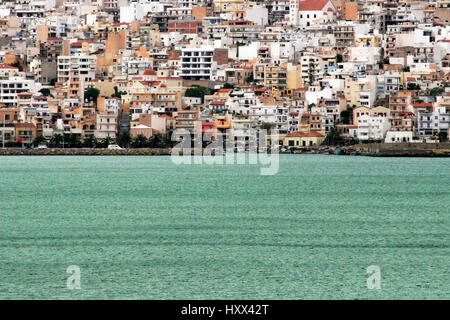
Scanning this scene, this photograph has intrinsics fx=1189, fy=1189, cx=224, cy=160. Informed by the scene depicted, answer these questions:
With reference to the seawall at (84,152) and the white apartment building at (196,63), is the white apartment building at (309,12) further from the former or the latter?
the seawall at (84,152)

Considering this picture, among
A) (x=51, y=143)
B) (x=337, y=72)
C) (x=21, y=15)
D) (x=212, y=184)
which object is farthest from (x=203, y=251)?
(x=21, y=15)

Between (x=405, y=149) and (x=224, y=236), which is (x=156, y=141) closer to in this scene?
(x=405, y=149)

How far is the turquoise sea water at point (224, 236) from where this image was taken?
17.0m

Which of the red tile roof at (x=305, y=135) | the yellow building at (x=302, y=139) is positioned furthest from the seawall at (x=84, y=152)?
the red tile roof at (x=305, y=135)

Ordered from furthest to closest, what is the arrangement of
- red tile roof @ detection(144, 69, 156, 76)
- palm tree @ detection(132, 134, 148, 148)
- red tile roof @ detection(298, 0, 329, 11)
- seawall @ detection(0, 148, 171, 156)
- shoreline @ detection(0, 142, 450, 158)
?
red tile roof @ detection(298, 0, 329, 11) < red tile roof @ detection(144, 69, 156, 76) < palm tree @ detection(132, 134, 148, 148) < seawall @ detection(0, 148, 171, 156) < shoreline @ detection(0, 142, 450, 158)

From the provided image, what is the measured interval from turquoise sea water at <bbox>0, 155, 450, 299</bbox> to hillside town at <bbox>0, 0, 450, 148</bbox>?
1801 centimetres

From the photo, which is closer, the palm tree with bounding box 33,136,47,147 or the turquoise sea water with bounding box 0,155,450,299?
the turquoise sea water with bounding box 0,155,450,299

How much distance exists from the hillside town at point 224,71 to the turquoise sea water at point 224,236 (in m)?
18.0

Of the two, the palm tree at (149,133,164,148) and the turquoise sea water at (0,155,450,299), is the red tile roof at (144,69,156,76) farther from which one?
the turquoise sea water at (0,155,450,299)

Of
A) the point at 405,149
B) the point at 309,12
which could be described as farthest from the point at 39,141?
the point at 309,12

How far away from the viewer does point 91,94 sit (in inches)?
2596

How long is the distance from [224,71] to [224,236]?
46757 mm

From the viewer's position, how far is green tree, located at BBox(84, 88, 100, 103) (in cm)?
6544

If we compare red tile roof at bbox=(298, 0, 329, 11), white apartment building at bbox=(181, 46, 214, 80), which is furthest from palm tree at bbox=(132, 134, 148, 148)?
red tile roof at bbox=(298, 0, 329, 11)
